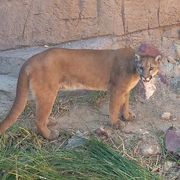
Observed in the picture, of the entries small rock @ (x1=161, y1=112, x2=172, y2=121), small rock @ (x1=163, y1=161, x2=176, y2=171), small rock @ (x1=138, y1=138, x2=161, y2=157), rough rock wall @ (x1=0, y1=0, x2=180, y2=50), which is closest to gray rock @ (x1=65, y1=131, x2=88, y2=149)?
small rock @ (x1=138, y1=138, x2=161, y2=157)

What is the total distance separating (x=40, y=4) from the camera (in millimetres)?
6617

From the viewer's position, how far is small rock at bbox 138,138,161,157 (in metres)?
5.44

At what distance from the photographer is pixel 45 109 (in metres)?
5.60

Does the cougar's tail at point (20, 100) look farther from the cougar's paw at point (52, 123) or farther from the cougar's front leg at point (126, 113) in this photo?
the cougar's front leg at point (126, 113)

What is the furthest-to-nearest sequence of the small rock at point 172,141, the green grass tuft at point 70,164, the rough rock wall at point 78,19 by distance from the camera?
the rough rock wall at point 78,19 < the small rock at point 172,141 < the green grass tuft at point 70,164

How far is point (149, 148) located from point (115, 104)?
660 millimetres

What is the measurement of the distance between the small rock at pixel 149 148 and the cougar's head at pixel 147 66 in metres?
0.60

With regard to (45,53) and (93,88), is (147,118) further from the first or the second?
(45,53)

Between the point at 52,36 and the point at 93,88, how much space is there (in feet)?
3.59

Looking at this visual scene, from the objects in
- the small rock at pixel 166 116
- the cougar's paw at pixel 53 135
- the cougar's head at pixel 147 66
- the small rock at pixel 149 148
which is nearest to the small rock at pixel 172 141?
the small rock at pixel 149 148

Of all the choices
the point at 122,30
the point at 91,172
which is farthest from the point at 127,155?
the point at 122,30

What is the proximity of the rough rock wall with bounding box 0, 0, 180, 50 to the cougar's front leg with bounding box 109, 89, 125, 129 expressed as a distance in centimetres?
112

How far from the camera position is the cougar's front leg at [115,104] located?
5871 millimetres

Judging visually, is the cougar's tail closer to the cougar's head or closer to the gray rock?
the gray rock
